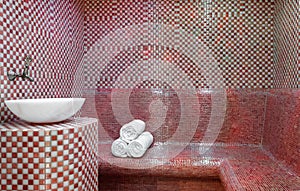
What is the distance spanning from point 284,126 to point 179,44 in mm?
1664

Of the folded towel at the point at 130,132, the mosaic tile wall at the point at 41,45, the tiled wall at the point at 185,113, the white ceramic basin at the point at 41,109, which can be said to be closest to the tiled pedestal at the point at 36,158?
the white ceramic basin at the point at 41,109

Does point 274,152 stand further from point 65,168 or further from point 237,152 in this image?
point 65,168

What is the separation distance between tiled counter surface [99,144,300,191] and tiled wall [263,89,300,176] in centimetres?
11

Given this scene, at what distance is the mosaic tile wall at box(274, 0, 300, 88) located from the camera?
288 cm

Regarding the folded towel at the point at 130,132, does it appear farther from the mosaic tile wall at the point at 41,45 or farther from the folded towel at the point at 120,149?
the mosaic tile wall at the point at 41,45

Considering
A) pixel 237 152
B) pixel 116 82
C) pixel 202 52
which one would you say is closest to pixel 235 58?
pixel 202 52

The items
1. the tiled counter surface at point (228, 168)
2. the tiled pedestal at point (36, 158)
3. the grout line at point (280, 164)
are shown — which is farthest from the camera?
the grout line at point (280, 164)

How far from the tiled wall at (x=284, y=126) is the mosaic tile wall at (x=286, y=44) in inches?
5.2

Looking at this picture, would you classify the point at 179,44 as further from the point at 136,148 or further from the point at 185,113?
the point at 136,148

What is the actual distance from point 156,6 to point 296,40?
1814 millimetres

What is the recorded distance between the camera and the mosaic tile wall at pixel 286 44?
288 cm

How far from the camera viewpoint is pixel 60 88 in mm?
3273

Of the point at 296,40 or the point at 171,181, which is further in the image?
the point at 171,181

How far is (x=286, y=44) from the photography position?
3.20 m
